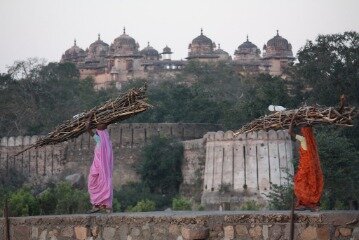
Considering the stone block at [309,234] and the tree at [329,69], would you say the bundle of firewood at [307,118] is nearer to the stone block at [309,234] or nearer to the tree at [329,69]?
the stone block at [309,234]

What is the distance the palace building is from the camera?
58.4m

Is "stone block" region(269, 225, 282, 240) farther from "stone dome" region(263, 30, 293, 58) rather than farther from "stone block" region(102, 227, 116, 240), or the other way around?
"stone dome" region(263, 30, 293, 58)

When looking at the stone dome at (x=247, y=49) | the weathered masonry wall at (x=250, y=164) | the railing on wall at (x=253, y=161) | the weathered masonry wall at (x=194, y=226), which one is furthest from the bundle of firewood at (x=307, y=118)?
the stone dome at (x=247, y=49)

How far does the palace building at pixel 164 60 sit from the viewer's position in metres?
58.4

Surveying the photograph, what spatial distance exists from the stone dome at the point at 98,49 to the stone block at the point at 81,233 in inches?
2186

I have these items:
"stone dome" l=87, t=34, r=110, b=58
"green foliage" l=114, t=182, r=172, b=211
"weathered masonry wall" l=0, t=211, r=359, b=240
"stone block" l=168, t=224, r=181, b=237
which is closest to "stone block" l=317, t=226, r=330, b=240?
"weathered masonry wall" l=0, t=211, r=359, b=240

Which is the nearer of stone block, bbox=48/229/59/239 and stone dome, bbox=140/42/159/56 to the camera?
stone block, bbox=48/229/59/239

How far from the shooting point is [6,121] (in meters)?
39.4

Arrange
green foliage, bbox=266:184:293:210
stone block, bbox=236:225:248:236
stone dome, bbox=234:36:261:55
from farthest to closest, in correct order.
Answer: stone dome, bbox=234:36:261:55 → green foliage, bbox=266:184:293:210 → stone block, bbox=236:225:248:236

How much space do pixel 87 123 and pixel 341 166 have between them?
50.0 ft

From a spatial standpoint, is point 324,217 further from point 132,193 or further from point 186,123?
point 186,123

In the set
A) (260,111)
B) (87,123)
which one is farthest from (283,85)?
Result: (87,123)

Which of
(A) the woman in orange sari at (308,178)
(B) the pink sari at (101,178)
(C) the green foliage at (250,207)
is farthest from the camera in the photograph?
(C) the green foliage at (250,207)

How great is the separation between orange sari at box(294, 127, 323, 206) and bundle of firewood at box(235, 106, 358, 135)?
0.41ft
